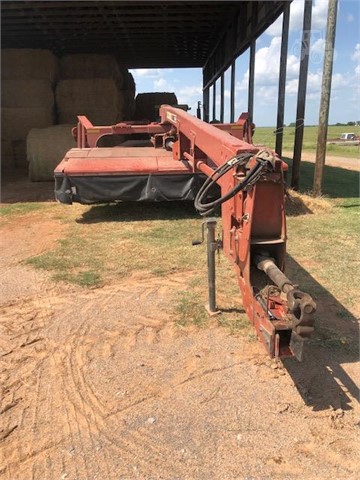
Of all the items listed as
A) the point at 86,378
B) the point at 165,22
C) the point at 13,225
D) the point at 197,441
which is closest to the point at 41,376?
the point at 86,378

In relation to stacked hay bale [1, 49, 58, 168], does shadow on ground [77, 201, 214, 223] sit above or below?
below

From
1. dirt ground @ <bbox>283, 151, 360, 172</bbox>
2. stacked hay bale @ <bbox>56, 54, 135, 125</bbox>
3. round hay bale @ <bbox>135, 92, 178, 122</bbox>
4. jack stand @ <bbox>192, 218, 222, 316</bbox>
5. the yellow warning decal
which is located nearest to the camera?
jack stand @ <bbox>192, 218, 222, 316</bbox>

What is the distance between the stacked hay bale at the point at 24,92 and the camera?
35.5 feet

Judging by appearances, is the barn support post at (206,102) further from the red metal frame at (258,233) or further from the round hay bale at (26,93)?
the red metal frame at (258,233)

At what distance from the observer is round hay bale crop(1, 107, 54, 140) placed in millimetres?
11086

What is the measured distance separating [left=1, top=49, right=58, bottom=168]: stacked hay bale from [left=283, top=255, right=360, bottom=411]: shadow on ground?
29.9ft

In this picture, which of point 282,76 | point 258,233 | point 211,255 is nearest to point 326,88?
point 282,76

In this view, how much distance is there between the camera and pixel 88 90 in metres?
11.1

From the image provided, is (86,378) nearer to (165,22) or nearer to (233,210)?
(233,210)

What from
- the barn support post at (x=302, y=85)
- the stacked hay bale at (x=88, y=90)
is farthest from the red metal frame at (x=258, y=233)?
the stacked hay bale at (x=88, y=90)

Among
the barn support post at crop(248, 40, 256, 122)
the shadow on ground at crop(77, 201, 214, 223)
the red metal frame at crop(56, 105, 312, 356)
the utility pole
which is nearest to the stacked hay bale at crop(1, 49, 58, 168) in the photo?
the shadow on ground at crop(77, 201, 214, 223)

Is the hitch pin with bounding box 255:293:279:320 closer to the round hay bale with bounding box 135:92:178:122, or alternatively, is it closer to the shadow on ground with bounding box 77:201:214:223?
the shadow on ground with bounding box 77:201:214:223

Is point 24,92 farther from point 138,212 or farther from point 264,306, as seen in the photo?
point 264,306

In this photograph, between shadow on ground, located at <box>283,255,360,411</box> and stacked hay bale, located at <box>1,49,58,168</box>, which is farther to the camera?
stacked hay bale, located at <box>1,49,58,168</box>
